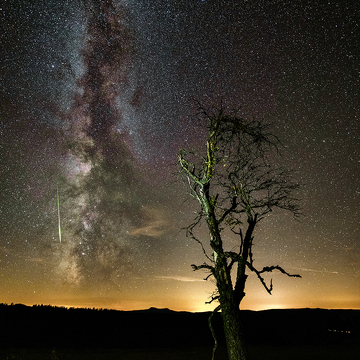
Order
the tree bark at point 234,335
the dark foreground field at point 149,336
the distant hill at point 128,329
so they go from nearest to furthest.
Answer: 1. the tree bark at point 234,335
2. the dark foreground field at point 149,336
3. the distant hill at point 128,329

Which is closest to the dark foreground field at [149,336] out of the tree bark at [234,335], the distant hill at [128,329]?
the distant hill at [128,329]

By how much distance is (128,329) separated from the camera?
3234 centimetres

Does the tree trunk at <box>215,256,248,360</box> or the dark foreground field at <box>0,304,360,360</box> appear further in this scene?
the dark foreground field at <box>0,304,360,360</box>

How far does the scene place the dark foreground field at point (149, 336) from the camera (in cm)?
2286

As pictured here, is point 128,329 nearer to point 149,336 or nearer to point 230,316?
point 149,336

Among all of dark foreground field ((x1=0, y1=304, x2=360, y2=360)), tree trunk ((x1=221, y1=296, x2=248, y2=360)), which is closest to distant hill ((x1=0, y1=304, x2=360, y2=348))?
dark foreground field ((x1=0, y1=304, x2=360, y2=360))

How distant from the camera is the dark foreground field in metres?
22.9

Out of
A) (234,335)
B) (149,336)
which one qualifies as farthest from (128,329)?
(234,335)

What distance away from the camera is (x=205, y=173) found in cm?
779

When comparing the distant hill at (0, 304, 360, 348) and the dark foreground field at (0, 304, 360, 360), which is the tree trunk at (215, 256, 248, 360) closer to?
the dark foreground field at (0, 304, 360, 360)

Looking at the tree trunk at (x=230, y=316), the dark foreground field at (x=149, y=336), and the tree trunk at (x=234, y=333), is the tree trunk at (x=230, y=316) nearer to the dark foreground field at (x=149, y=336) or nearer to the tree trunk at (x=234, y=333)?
the tree trunk at (x=234, y=333)

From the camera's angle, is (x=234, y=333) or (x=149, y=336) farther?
(x=149, y=336)

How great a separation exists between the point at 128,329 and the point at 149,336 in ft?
7.91

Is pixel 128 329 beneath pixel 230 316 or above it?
beneath
